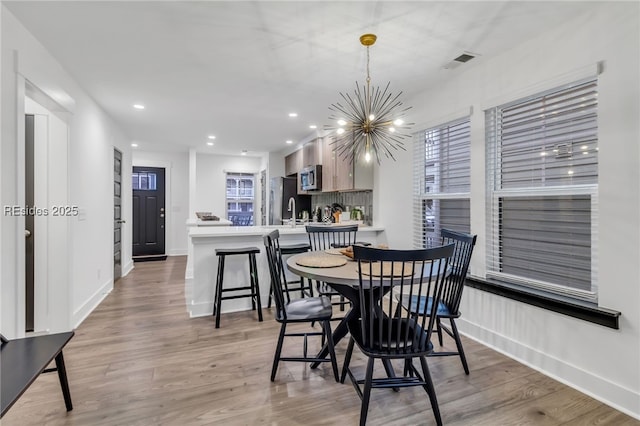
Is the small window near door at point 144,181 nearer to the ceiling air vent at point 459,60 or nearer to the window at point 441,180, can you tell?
the window at point 441,180

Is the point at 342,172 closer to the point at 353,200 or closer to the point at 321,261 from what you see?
the point at 353,200

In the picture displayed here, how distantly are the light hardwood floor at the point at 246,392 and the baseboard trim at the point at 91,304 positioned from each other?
1.06 feet

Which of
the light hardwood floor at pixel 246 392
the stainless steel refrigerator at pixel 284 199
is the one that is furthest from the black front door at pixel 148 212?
the light hardwood floor at pixel 246 392

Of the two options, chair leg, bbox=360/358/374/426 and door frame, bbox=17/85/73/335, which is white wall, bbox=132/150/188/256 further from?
chair leg, bbox=360/358/374/426

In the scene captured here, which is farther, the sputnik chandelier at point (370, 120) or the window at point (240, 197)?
the window at point (240, 197)

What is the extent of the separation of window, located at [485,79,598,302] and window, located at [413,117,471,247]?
349mm

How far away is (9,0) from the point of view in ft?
6.31

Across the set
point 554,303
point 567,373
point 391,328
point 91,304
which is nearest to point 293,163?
point 91,304

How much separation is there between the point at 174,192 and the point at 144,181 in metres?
0.67

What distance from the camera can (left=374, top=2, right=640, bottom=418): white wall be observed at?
186 centimetres

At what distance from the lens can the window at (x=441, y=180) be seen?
316 cm

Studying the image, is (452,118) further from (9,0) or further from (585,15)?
(9,0)

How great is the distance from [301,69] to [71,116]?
7.24ft

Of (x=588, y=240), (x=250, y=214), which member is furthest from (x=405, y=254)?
(x=250, y=214)
